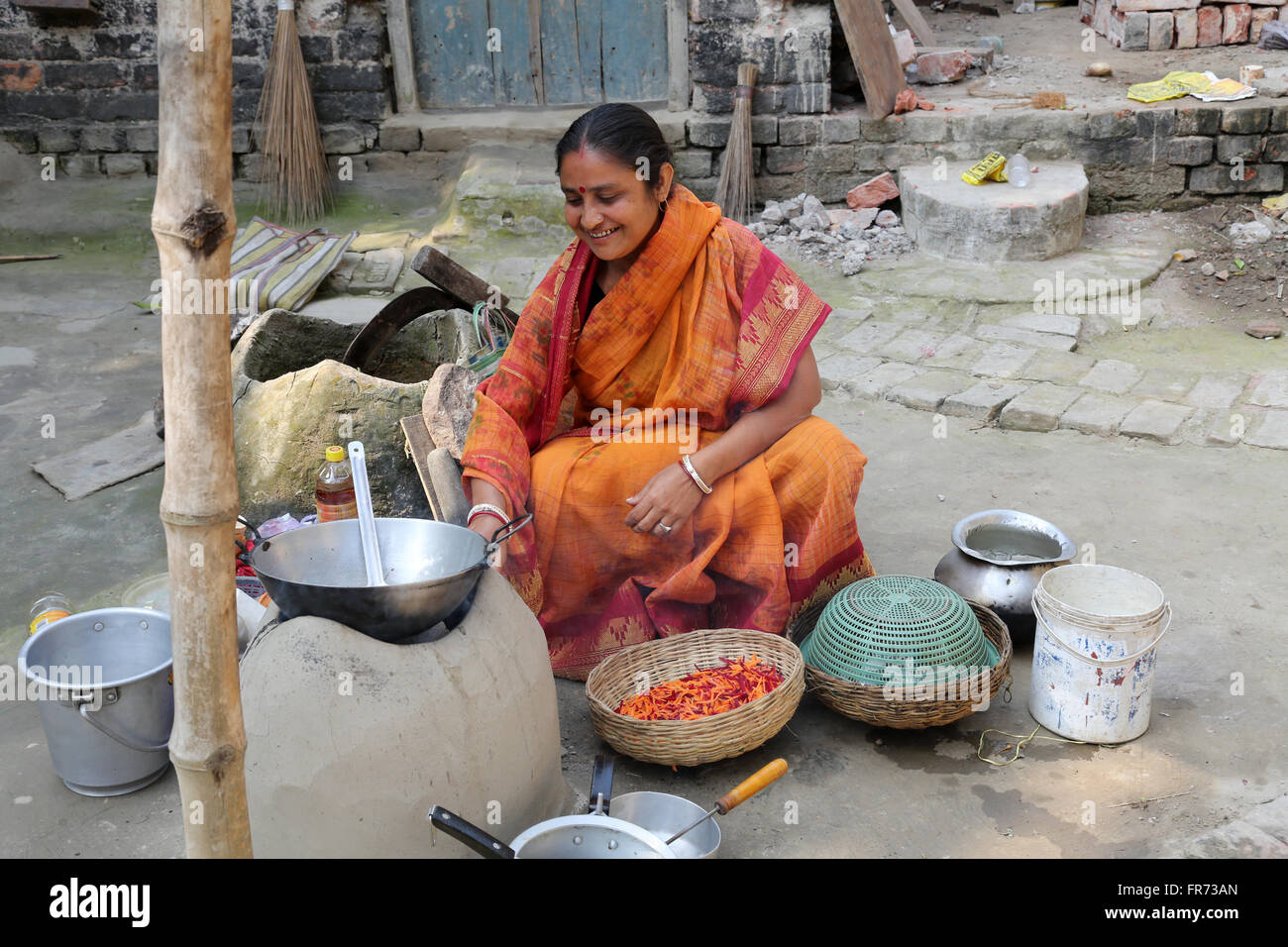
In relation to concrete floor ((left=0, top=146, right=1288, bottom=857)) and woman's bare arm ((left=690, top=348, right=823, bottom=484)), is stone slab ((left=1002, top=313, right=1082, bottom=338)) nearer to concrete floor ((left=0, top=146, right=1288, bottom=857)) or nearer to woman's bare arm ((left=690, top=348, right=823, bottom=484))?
concrete floor ((left=0, top=146, right=1288, bottom=857))

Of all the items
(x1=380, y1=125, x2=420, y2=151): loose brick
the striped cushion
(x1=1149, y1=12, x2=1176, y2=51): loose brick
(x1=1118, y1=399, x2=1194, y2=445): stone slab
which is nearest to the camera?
(x1=1118, y1=399, x2=1194, y2=445): stone slab

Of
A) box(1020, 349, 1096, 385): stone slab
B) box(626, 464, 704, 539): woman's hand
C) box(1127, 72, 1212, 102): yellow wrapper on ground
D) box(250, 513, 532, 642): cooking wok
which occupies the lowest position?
box(1020, 349, 1096, 385): stone slab

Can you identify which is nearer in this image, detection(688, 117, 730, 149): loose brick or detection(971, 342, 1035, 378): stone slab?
detection(971, 342, 1035, 378): stone slab

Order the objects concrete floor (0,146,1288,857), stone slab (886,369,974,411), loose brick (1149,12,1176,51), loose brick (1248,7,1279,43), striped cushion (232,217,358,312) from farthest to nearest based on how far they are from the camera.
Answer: loose brick (1149,12,1176,51) < loose brick (1248,7,1279,43) < striped cushion (232,217,358,312) < stone slab (886,369,974,411) < concrete floor (0,146,1288,857)

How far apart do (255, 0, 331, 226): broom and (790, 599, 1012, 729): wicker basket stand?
5353mm

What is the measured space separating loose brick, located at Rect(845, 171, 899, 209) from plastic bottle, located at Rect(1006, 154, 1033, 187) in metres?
0.65

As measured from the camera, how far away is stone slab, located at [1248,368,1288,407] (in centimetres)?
461

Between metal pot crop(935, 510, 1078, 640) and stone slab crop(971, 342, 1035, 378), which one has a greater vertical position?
stone slab crop(971, 342, 1035, 378)

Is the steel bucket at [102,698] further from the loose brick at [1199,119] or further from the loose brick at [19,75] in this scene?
the loose brick at [1199,119]

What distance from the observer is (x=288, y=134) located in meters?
7.08

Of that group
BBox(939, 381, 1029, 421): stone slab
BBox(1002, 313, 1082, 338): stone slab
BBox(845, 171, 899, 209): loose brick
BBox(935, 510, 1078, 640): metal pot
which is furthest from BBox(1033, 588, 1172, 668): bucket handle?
BBox(845, 171, 899, 209): loose brick

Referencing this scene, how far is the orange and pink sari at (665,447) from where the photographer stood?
303 centimetres
